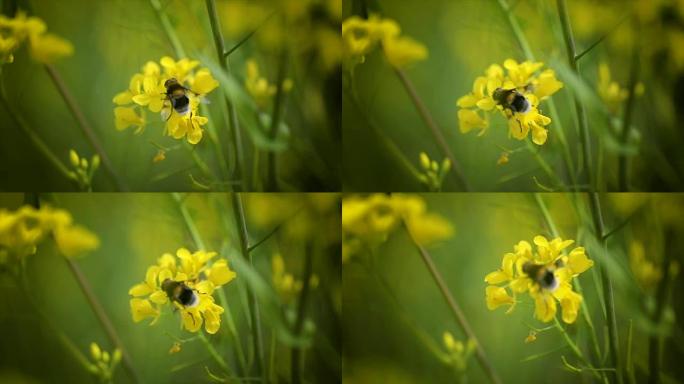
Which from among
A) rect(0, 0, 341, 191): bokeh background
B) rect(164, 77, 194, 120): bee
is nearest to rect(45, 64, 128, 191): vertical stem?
rect(0, 0, 341, 191): bokeh background

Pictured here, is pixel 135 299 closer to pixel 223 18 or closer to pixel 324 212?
pixel 324 212

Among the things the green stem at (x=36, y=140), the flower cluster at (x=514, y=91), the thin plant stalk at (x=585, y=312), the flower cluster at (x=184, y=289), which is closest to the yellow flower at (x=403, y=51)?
the flower cluster at (x=514, y=91)

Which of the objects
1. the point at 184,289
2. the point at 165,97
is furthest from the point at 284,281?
the point at 165,97

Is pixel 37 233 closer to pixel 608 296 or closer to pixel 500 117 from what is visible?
pixel 500 117

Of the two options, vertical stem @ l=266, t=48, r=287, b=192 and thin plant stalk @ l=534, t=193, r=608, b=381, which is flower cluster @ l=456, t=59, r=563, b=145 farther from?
vertical stem @ l=266, t=48, r=287, b=192

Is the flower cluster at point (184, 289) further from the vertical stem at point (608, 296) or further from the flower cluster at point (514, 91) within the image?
the vertical stem at point (608, 296)

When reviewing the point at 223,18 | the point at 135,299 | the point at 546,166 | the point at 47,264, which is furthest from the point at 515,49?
the point at 47,264

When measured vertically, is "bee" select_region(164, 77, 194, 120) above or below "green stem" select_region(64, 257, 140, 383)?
above
